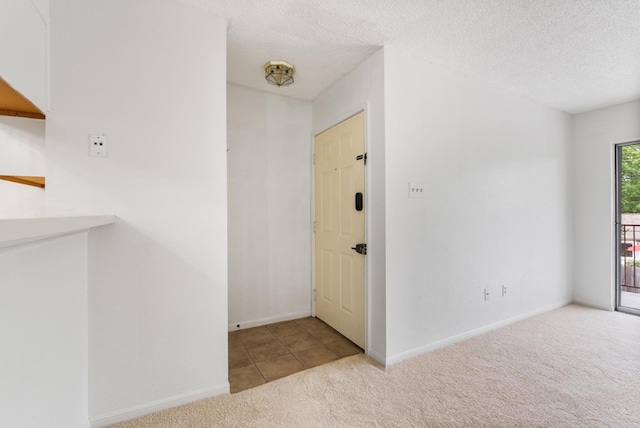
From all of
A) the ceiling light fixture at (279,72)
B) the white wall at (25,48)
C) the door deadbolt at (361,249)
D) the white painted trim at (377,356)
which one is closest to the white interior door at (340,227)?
the door deadbolt at (361,249)

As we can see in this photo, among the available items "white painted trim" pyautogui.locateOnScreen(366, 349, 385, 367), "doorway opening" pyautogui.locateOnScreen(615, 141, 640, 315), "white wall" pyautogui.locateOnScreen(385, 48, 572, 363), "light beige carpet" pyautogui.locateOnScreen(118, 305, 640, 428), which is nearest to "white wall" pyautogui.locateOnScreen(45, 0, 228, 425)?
"light beige carpet" pyautogui.locateOnScreen(118, 305, 640, 428)

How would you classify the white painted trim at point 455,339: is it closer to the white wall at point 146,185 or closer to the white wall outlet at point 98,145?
the white wall at point 146,185

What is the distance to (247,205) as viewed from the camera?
2.81m

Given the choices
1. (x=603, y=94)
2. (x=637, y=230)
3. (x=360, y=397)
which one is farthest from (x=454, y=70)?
(x=637, y=230)

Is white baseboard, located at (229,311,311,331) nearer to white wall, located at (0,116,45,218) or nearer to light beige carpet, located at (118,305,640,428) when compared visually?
light beige carpet, located at (118,305,640,428)

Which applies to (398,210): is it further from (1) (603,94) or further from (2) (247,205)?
(1) (603,94)

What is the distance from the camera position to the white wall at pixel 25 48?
1080mm

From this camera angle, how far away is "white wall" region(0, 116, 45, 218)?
1.44m

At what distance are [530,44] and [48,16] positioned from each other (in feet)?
10.0

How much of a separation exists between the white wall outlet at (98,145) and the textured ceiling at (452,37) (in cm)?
96

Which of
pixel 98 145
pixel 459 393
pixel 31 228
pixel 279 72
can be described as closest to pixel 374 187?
pixel 279 72

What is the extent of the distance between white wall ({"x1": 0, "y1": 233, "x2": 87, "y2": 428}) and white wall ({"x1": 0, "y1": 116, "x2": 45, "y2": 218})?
1.38ft

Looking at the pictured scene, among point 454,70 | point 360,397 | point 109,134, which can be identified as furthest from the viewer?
point 454,70

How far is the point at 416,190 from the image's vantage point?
225 centimetres
